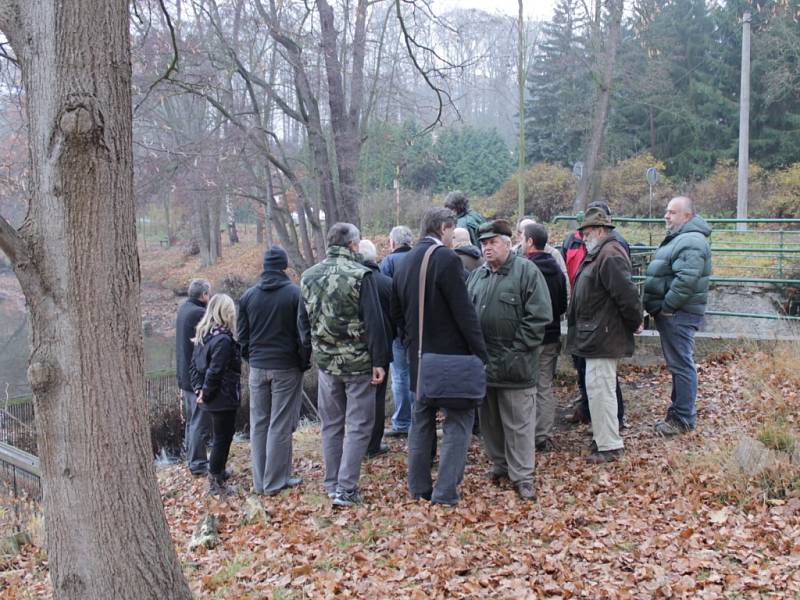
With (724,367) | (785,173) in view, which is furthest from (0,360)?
(785,173)

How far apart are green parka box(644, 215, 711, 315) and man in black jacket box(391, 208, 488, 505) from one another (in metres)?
2.11

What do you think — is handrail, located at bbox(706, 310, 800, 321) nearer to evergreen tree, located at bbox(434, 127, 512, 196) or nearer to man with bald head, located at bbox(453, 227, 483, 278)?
man with bald head, located at bbox(453, 227, 483, 278)

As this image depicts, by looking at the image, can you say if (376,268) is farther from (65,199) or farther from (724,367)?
(724,367)

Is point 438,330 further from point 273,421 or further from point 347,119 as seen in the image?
point 347,119

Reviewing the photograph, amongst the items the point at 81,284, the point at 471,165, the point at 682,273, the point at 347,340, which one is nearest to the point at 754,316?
the point at 682,273

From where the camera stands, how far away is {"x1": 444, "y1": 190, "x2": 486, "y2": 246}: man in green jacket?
6.98 meters

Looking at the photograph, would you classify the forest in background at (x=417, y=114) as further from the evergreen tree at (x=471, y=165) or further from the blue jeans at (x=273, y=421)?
the blue jeans at (x=273, y=421)

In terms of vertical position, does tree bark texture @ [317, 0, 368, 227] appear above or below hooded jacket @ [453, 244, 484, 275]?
above

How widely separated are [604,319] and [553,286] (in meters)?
0.65

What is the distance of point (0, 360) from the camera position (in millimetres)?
20500

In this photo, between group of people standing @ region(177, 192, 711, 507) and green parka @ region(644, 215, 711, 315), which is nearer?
group of people standing @ region(177, 192, 711, 507)

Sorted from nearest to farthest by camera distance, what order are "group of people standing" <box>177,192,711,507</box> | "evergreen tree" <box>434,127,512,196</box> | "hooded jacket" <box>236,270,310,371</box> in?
1. "group of people standing" <box>177,192,711,507</box>
2. "hooded jacket" <box>236,270,310,371</box>
3. "evergreen tree" <box>434,127,512,196</box>

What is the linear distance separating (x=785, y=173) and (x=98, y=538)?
25.2m

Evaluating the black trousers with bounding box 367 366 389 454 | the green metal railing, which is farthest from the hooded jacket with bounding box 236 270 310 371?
Result: the green metal railing
